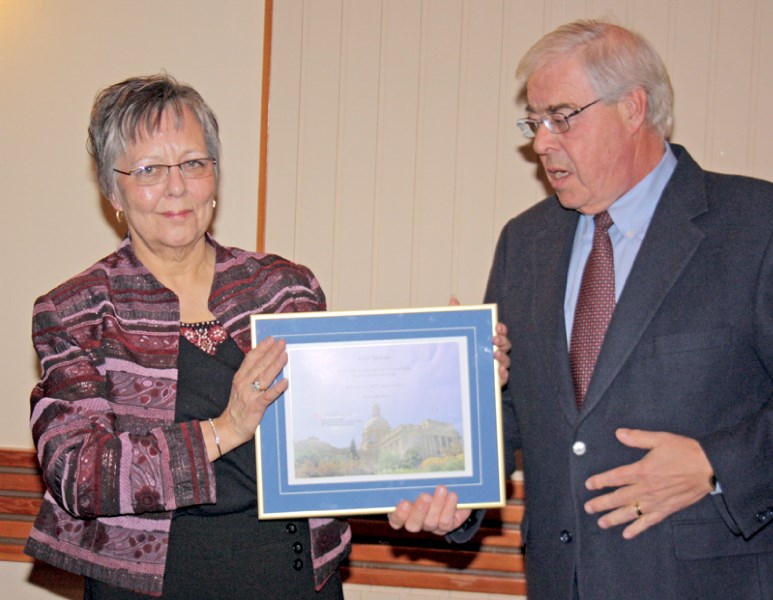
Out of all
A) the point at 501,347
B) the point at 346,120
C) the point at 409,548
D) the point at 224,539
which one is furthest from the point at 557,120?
the point at 409,548

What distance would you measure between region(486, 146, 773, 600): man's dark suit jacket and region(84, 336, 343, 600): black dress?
67 cm

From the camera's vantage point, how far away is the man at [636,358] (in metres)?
2.21

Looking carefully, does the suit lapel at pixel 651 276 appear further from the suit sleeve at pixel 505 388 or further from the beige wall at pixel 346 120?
the beige wall at pixel 346 120

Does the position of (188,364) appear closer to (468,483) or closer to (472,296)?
(468,483)

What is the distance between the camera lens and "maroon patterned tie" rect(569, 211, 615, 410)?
2.38 meters

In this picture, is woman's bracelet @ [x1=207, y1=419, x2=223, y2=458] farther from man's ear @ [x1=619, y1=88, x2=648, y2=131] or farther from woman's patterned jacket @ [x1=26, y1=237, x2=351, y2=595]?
man's ear @ [x1=619, y1=88, x2=648, y2=131]

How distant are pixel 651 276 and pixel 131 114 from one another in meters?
1.43

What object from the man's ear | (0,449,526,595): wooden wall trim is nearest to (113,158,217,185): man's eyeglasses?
the man's ear

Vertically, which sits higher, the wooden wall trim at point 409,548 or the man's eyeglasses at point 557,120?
the man's eyeglasses at point 557,120

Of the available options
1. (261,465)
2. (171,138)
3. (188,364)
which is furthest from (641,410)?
(171,138)

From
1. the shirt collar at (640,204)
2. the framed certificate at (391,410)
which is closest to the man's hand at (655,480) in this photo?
the framed certificate at (391,410)

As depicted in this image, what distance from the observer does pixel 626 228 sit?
2.48 meters

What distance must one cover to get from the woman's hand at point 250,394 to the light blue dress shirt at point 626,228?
Answer: 771 mm

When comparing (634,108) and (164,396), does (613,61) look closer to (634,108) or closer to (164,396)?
(634,108)
